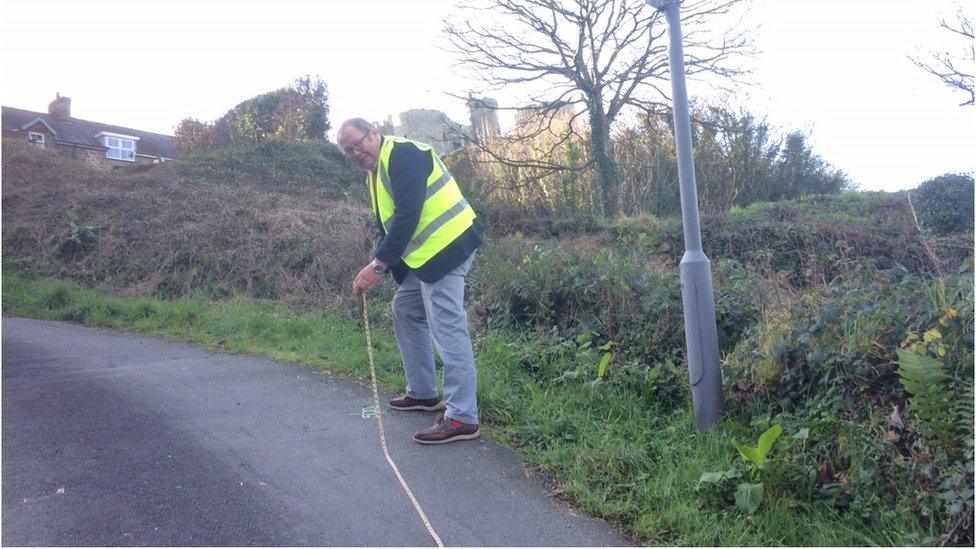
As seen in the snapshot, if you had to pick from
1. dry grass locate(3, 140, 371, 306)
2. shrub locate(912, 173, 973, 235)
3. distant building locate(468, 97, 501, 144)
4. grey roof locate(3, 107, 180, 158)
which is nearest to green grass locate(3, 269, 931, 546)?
dry grass locate(3, 140, 371, 306)

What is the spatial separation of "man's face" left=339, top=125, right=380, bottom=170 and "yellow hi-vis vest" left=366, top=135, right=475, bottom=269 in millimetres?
63

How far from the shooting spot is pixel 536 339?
643cm

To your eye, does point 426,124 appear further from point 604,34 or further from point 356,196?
point 604,34

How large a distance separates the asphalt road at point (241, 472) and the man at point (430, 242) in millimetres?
253

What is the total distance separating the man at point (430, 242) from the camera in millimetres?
4734

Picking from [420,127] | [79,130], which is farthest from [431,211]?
[79,130]

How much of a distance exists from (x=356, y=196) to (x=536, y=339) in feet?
35.3

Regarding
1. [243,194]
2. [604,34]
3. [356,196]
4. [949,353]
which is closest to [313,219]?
[243,194]

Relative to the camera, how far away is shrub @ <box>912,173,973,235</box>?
12984mm

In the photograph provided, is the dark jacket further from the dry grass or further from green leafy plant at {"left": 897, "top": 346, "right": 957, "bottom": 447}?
the dry grass

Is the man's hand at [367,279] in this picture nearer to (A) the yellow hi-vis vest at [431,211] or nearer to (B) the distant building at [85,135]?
(A) the yellow hi-vis vest at [431,211]

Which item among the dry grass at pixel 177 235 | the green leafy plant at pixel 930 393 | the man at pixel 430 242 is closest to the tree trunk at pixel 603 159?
the dry grass at pixel 177 235

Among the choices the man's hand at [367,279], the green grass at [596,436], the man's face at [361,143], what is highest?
the man's face at [361,143]

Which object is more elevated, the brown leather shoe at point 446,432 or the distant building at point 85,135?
the distant building at point 85,135
